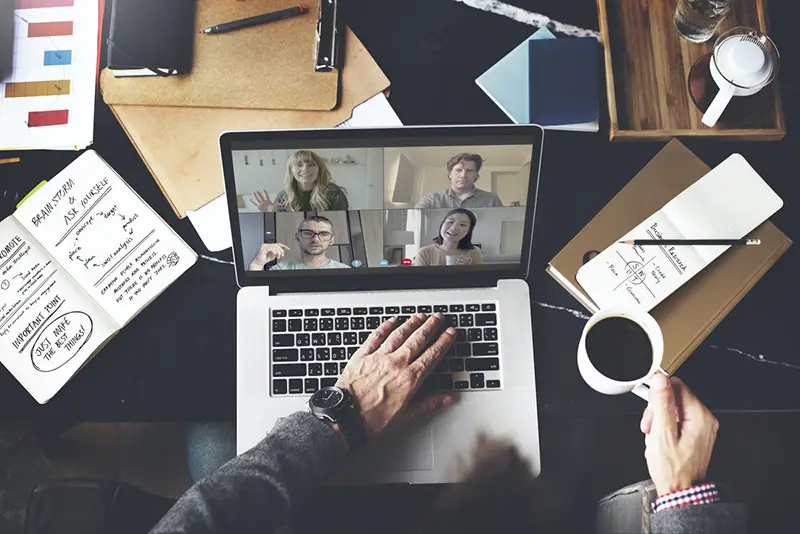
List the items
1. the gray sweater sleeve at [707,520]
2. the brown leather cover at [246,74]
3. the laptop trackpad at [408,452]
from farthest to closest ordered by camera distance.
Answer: the brown leather cover at [246,74] → the laptop trackpad at [408,452] → the gray sweater sleeve at [707,520]

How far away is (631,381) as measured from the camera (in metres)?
0.90

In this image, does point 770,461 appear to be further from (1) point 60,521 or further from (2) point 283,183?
(1) point 60,521

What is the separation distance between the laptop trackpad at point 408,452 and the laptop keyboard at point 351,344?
6 cm

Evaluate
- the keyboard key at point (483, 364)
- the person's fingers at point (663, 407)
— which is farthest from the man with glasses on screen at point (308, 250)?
the person's fingers at point (663, 407)

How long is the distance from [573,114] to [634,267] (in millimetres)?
234

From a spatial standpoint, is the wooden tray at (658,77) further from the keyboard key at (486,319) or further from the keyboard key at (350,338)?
the keyboard key at (350,338)

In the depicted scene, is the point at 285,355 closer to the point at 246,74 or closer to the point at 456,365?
the point at 456,365

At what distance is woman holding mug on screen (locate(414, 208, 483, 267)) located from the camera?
3.12 ft

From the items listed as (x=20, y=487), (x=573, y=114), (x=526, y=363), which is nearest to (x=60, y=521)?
(x=20, y=487)

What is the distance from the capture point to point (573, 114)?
104cm

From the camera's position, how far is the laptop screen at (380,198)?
90 cm

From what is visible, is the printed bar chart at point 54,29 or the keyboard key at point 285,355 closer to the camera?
the keyboard key at point 285,355

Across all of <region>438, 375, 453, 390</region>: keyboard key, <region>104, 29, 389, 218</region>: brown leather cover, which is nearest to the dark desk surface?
<region>104, 29, 389, 218</region>: brown leather cover

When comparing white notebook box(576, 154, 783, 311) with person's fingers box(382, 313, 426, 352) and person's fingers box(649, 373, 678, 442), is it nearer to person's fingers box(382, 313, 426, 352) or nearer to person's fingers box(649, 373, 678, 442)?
person's fingers box(649, 373, 678, 442)
